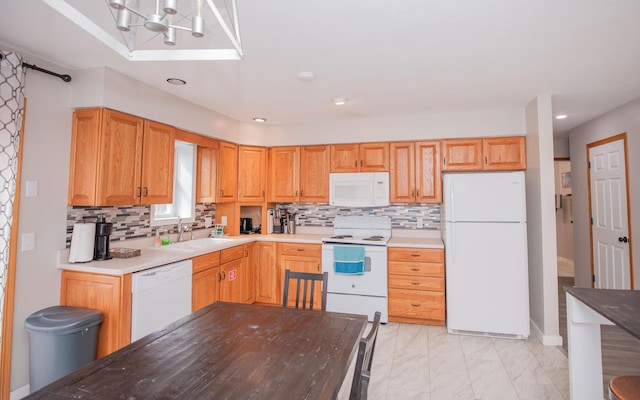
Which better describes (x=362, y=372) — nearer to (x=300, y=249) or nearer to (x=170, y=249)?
(x=170, y=249)

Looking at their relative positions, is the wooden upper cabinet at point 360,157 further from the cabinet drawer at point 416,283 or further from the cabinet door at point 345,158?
the cabinet drawer at point 416,283

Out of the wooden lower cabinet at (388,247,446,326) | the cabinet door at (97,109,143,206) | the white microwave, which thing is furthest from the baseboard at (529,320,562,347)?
the cabinet door at (97,109,143,206)

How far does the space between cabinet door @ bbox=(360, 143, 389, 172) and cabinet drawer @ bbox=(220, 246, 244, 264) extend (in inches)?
68.8

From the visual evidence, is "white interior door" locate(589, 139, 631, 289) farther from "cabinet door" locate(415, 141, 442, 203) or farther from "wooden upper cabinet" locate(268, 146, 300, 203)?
"wooden upper cabinet" locate(268, 146, 300, 203)

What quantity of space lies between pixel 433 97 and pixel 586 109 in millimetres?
1855

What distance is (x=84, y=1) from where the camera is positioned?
1.69 meters

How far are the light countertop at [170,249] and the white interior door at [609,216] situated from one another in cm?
191

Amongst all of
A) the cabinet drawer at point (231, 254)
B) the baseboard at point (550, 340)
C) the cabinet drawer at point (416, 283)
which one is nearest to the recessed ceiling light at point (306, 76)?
the cabinet drawer at point (231, 254)

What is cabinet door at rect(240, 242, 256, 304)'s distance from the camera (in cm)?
387

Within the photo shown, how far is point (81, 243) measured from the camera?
2.52m

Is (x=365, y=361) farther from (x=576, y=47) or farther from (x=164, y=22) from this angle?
(x=576, y=47)

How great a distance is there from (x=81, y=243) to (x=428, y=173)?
11.3 feet

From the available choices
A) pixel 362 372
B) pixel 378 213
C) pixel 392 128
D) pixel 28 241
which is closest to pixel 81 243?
pixel 28 241

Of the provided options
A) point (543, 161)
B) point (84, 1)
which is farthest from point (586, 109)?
point (84, 1)
